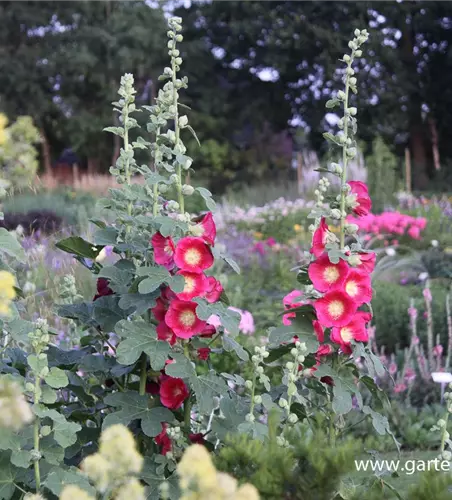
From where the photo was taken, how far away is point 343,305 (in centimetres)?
128

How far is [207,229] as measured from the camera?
4.33ft

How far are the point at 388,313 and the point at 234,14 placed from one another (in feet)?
65.9

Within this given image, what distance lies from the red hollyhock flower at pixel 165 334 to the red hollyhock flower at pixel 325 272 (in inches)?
11.0

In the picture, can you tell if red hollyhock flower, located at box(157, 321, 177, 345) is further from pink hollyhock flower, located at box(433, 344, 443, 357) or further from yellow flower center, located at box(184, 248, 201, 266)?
pink hollyhock flower, located at box(433, 344, 443, 357)

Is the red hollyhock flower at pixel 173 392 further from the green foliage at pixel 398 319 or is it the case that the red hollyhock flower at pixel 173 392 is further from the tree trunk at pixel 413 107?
the tree trunk at pixel 413 107

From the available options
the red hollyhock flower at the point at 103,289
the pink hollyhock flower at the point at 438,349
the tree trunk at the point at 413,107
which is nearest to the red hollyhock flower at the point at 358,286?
the red hollyhock flower at the point at 103,289

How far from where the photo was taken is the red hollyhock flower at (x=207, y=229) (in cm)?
130

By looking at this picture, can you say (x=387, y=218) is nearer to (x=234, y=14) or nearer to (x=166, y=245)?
(x=166, y=245)

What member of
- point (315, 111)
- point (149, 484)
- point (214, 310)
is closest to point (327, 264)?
point (214, 310)

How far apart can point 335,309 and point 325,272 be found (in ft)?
0.24

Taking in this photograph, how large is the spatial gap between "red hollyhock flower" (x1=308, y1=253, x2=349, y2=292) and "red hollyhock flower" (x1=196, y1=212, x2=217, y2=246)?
0.19 metres

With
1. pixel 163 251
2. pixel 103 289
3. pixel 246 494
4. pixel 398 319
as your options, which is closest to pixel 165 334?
pixel 163 251

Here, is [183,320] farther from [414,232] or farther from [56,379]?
[414,232]

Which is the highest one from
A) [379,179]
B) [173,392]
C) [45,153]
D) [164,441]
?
[173,392]
